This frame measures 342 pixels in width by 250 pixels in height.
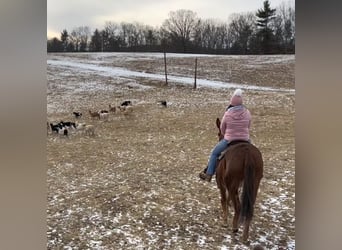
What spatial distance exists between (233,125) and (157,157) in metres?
0.29

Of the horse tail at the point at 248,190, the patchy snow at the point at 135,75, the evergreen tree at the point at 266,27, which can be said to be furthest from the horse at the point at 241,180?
the evergreen tree at the point at 266,27

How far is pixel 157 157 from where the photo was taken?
4.33ft

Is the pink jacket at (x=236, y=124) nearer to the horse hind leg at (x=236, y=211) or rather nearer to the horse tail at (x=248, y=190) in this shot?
the horse tail at (x=248, y=190)

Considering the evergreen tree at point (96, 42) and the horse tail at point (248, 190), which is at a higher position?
the evergreen tree at point (96, 42)

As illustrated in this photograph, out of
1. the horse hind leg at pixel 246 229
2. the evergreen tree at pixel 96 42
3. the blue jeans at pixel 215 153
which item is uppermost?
the evergreen tree at pixel 96 42

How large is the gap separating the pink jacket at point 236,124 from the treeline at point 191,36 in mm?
206

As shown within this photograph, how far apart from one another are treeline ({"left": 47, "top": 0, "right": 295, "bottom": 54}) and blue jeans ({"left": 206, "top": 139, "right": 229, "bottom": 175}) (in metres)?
0.31

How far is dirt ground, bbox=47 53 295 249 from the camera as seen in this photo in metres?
1.21

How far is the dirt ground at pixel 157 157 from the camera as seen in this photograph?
1.21m

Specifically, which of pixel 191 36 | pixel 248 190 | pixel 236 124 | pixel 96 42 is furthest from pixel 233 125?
pixel 96 42

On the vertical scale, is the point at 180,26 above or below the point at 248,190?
above

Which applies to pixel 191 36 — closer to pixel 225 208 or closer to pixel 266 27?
pixel 266 27

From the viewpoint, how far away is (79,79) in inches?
51.7

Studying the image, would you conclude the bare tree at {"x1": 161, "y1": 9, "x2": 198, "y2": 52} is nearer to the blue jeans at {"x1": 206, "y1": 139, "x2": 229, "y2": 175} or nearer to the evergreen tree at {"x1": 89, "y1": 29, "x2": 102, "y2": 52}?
the evergreen tree at {"x1": 89, "y1": 29, "x2": 102, "y2": 52}
